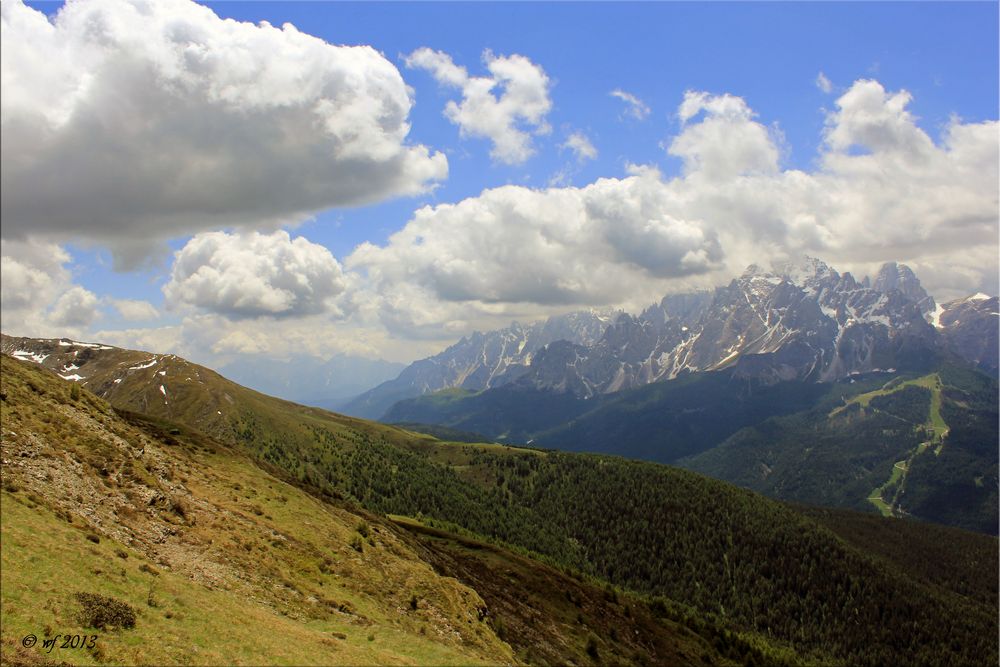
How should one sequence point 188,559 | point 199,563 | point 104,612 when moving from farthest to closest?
point 199,563 → point 188,559 → point 104,612

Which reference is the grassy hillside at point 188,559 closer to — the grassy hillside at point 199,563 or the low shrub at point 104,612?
the grassy hillside at point 199,563

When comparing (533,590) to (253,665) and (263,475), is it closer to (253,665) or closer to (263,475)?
(263,475)

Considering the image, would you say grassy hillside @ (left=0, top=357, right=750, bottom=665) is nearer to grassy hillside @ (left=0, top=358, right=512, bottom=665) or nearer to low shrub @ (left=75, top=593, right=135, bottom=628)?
grassy hillside @ (left=0, top=358, right=512, bottom=665)

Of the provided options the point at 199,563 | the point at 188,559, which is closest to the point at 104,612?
the point at 188,559

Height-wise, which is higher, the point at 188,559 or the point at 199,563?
the point at 188,559

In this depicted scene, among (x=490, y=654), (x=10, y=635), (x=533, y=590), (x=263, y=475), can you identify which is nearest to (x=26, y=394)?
(x=263, y=475)

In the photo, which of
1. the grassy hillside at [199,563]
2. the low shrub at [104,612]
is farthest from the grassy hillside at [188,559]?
the low shrub at [104,612]

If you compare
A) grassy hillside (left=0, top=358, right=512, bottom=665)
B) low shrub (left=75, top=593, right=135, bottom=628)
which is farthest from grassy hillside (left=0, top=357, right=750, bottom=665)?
low shrub (left=75, top=593, right=135, bottom=628)

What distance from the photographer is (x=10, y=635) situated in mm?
27734

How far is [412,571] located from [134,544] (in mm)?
34737

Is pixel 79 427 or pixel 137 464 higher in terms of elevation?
pixel 79 427

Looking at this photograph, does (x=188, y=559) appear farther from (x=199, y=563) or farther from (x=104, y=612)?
(x=104, y=612)

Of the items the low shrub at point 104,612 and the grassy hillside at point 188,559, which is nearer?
the low shrub at point 104,612

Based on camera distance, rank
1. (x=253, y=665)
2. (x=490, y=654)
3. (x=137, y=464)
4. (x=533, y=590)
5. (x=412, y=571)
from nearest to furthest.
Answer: (x=253, y=665) < (x=137, y=464) < (x=490, y=654) < (x=412, y=571) < (x=533, y=590)
